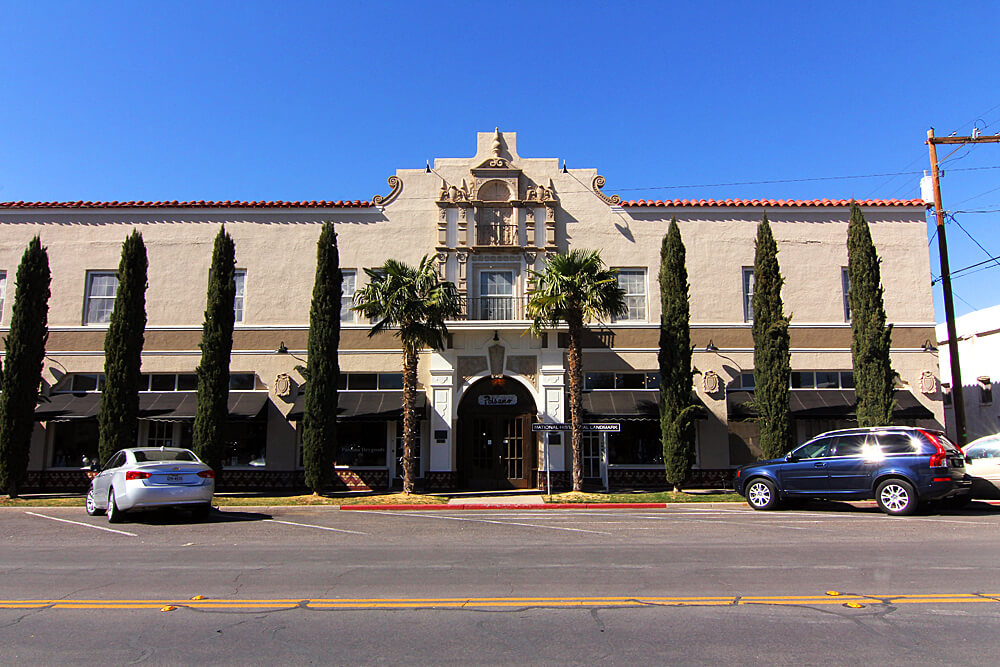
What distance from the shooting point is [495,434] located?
22.3 m

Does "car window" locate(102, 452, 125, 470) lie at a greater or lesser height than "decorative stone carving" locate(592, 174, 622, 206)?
lesser

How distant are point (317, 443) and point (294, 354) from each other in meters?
4.12

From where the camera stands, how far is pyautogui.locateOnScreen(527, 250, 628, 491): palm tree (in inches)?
762

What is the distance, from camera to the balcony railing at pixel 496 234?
2291cm

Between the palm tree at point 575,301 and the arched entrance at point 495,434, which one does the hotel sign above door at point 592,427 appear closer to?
the palm tree at point 575,301

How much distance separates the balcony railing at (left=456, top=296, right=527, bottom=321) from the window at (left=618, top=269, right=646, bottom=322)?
3.33 metres

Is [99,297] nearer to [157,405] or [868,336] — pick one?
[157,405]

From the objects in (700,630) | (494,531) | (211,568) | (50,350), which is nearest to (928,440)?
(494,531)

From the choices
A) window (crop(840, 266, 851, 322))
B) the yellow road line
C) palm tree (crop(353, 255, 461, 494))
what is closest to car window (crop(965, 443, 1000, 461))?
window (crop(840, 266, 851, 322))

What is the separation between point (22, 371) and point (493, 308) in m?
13.4

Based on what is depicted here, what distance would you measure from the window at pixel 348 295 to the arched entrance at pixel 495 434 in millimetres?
4610

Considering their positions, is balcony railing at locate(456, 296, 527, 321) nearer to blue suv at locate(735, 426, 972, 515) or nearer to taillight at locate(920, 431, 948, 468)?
blue suv at locate(735, 426, 972, 515)

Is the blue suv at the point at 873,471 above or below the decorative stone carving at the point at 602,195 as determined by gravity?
below

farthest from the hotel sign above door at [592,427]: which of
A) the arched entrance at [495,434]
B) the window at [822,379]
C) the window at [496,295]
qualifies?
the window at [822,379]
